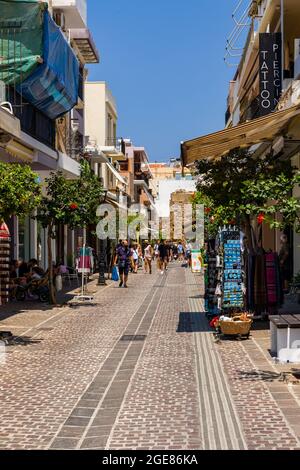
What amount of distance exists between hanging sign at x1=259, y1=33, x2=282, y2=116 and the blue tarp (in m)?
6.17

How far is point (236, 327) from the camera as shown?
12.0 metres

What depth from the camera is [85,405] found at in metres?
7.68

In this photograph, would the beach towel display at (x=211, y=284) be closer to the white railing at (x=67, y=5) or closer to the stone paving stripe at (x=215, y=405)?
the stone paving stripe at (x=215, y=405)

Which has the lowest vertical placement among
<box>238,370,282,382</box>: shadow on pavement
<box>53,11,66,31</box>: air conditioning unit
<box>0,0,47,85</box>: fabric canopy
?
<box>238,370,282,382</box>: shadow on pavement

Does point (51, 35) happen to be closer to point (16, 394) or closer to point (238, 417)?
point (16, 394)

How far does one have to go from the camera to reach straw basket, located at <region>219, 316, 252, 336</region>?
39.4 ft

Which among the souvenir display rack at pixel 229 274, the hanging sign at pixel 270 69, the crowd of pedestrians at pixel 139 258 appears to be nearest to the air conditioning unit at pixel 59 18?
the crowd of pedestrians at pixel 139 258

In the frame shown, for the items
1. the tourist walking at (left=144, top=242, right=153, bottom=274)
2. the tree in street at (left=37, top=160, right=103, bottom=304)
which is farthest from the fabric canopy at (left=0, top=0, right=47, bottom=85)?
the tourist walking at (left=144, top=242, right=153, bottom=274)

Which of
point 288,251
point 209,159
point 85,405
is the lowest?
point 85,405

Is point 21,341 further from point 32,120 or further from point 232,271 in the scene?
point 32,120

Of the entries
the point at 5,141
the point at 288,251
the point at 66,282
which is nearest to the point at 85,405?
the point at 5,141

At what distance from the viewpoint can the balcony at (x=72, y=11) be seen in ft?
87.6

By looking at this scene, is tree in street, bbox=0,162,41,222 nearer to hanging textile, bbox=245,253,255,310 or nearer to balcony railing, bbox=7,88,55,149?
hanging textile, bbox=245,253,255,310
